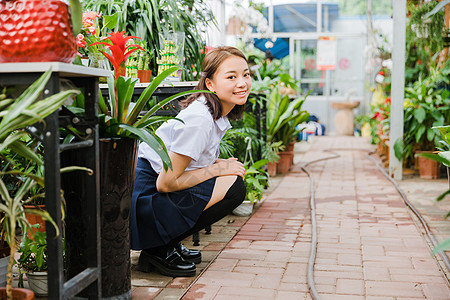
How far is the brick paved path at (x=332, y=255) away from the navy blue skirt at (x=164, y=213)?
248 mm

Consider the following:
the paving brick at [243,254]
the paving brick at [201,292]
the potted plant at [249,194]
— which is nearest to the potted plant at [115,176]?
the paving brick at [201,292]

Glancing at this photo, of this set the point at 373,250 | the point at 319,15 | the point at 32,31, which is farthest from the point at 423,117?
the point at 319,15

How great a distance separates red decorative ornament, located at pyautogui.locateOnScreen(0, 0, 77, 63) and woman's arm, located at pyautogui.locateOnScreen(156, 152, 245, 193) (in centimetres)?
75

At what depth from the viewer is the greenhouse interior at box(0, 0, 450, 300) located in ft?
4.56

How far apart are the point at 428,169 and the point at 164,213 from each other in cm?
358

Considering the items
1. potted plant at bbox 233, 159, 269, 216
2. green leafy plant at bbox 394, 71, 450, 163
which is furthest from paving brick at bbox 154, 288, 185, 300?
green leafy plant at bbox 394, 71, 450, 163

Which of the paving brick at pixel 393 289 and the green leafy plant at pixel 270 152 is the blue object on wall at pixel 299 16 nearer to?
the green leafy plant at pixel 270 152

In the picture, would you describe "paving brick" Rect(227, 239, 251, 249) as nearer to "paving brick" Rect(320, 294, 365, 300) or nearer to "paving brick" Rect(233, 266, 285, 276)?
"paving brick" Rect(233, 266, 285, 276)

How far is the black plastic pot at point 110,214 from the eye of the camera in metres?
1.70

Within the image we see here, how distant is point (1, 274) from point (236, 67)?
49.5 inches

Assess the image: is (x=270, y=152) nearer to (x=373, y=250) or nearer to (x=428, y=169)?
(x=428, y=169)

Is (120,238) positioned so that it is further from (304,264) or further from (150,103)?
(150,103)

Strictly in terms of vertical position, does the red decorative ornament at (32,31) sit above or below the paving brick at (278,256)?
above

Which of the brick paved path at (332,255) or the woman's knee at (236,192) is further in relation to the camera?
the woman's knee at (236,192)
